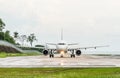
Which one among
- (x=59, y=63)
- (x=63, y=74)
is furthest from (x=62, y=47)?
(x=63, y=74)

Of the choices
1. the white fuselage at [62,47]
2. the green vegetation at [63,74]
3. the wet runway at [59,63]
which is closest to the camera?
the green vegetation at [63,74]

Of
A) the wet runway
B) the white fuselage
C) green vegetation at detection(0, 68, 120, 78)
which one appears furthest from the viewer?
the white fuselage

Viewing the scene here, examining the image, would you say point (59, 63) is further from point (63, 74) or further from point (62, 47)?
point (62, 47)

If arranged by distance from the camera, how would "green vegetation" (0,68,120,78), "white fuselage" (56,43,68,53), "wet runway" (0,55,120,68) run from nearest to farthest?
"green vegetation" (0,68,120,78) < "wet runway" (0,55,120,68) < "white fuselage" (56,43,68,53)

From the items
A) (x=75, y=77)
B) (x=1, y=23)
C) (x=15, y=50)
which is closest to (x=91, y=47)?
(x=15, y=50)

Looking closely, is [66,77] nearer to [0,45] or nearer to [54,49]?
[54,49]

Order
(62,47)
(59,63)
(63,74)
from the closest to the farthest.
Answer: (63,74)
(59,63)
(62,47)

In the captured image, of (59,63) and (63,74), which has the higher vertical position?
(59,63)

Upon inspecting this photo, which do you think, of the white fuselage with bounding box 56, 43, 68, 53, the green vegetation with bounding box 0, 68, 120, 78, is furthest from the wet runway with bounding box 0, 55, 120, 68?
the white fuselage with bounding box 56, 43, 68, 53

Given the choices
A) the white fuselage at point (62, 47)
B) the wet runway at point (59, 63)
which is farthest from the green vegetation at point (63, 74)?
the white fuselage at point (62, 47)

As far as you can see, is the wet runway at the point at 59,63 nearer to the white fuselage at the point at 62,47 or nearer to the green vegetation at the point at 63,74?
the green vegetation at the point at 63,74

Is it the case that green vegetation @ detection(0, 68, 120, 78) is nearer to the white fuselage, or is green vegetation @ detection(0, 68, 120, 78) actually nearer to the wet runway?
the wet runway

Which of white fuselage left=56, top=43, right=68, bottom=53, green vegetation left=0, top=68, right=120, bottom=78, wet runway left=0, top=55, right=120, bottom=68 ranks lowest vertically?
green vegetation left=0, top=68, right=120, bottom=78

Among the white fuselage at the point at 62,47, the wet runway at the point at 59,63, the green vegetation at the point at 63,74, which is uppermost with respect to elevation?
the white fuselage at the point at 62,47
